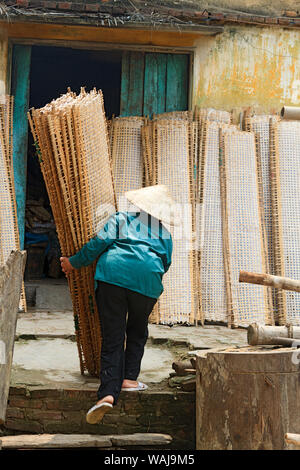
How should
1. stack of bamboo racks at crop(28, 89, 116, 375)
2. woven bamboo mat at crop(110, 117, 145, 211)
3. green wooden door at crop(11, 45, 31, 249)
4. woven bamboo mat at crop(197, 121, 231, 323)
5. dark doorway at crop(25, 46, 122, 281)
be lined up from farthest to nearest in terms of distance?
dark doorway at crop(25, 46, 122, 281) < green wooden door at crop(11, 45, 31, 249) < woven bamboo mat at crop(110, 117, 145, 211) < woven bamboo mat at crop(197, 121, 231, 323) < stack of bamboo racks at crop(28, 89, 116, 375)

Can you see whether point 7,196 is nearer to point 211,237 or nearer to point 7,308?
point 211,237

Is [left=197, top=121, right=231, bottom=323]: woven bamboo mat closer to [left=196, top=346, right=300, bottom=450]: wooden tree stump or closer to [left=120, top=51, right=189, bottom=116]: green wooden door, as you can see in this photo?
[left=120, top=51, right=189, bottom=116]: green wooden door

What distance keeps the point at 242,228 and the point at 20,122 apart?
2792 millimetres

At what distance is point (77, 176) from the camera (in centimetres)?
358

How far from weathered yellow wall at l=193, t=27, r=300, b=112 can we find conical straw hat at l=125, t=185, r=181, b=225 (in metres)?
3.31

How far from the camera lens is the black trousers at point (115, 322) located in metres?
3.44

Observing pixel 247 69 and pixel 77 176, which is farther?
pixel 247 69

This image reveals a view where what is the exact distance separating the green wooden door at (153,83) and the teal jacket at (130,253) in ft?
11.5

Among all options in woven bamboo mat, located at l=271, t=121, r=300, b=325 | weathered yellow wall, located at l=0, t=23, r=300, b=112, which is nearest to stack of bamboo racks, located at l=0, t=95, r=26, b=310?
weathered yellow wall, located at l=0, t=23, r=300, b=112

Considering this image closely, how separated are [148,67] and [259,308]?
3.13 metres

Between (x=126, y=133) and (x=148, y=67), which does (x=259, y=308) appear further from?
(x=148, y=67)

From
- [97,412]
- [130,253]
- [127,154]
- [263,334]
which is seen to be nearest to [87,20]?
[127,154]

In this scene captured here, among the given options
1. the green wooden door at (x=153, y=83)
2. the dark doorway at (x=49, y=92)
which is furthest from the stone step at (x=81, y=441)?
the dark doorway at (x=49, y=92)

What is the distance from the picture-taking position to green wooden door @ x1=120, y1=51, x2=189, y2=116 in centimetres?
688
